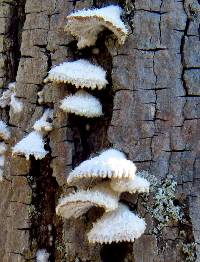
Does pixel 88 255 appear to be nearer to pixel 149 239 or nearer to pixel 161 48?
pixel 149 239

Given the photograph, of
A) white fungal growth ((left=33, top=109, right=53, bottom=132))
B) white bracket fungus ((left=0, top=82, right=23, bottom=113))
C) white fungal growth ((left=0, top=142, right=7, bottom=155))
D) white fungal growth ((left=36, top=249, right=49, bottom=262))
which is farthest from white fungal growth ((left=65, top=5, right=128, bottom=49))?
white fungal growth ((left=36, top=249, right=49, bottom=262))

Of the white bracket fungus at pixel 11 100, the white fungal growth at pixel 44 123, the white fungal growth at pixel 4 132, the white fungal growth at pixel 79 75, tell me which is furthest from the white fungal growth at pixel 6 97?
the white fungal growth at pixel 79 75

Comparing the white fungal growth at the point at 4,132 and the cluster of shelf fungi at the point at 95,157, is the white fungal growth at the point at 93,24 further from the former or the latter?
the white fungal growth at the point at 4,132

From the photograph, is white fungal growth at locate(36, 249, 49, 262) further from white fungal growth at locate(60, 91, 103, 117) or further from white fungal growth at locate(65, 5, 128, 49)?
white fungal growth at locate(65, 5, 128, 49)

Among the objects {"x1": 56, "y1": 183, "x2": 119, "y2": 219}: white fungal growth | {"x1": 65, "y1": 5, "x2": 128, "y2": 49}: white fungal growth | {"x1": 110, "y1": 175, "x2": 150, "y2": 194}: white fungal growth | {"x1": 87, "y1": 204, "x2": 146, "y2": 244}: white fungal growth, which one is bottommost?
{"x1": 87, "y1": 204, "x2": 146, "y2": 244}: white fungal growth

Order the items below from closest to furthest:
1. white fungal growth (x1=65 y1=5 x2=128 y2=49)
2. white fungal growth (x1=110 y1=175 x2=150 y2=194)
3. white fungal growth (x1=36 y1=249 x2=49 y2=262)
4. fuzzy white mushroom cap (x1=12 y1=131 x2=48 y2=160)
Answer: white fungal growth (x1=110 y1=175 x2=150 y2=194) → white fungal growth (x1=65 y1=5 x2=128 y2=49) → fuzzy white mushroom cap (x1=12 y1=131 x2=48 y2=160) → white fungal growth (x1=36 y1=249 x2=49 y2=262)

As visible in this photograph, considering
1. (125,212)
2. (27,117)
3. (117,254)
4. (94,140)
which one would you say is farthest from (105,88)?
(117,254)
